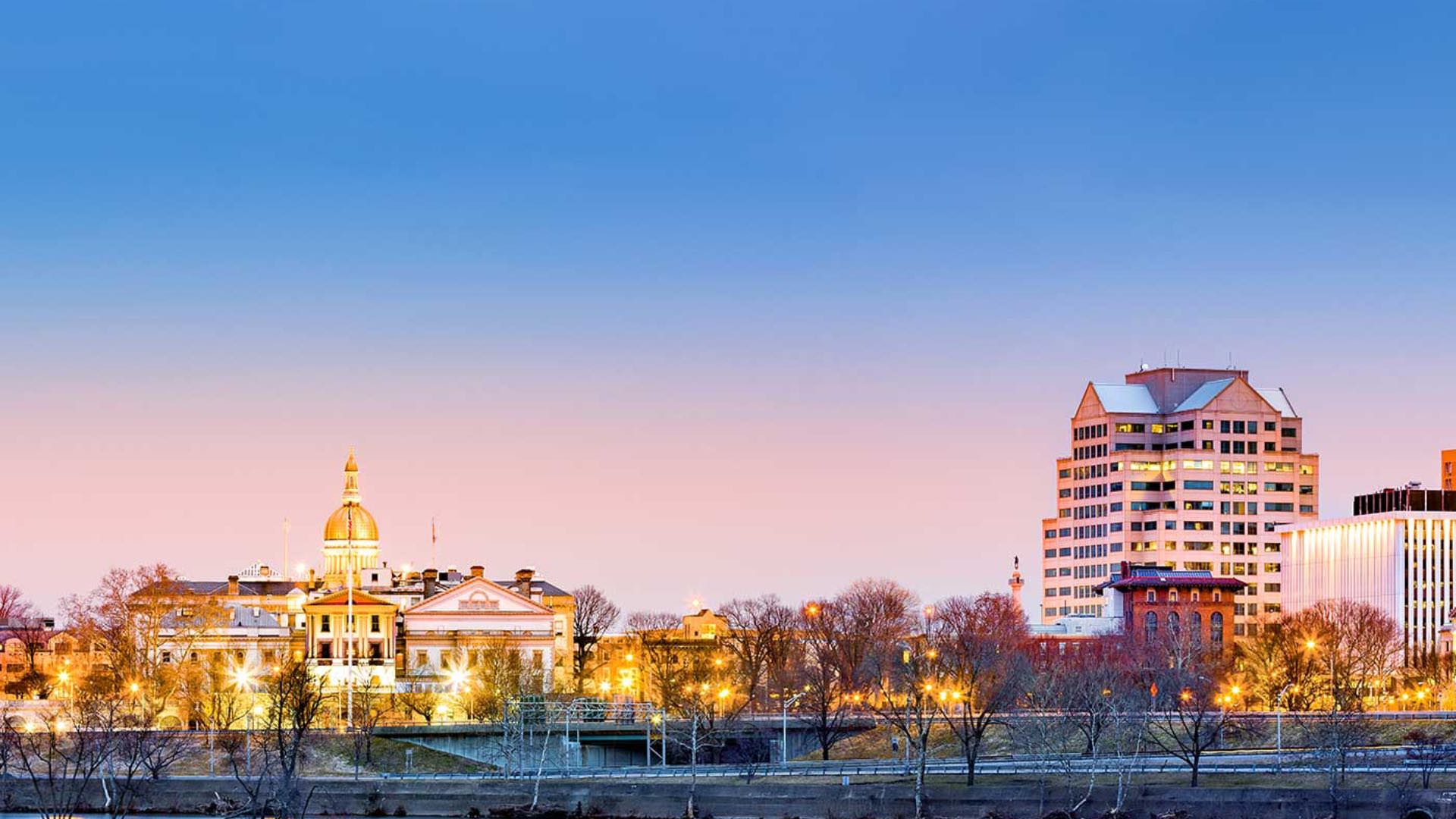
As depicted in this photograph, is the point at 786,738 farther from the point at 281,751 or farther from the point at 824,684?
the point at 281,751

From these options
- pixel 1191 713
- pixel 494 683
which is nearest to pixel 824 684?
pixel 494 683

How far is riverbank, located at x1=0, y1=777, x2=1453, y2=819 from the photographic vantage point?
10062cm

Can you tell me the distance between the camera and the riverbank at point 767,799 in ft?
330

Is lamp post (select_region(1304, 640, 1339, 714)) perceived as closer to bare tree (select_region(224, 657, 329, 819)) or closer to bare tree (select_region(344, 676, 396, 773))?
bare tree (select_region(344, 676, 396, 773))

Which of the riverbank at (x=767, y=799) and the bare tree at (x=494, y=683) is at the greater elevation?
the bare tree at (x=494, y=683)

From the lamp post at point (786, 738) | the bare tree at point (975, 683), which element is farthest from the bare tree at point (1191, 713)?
the lamp post at point (786, 738)

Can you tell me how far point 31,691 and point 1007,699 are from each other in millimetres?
83735

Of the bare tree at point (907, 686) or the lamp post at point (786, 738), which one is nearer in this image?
the bare tree at point (907, 686)

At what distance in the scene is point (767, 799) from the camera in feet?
370

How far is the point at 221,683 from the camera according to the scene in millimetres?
176375

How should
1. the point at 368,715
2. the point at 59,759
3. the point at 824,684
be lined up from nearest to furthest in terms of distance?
1. the point at 59,759
2. the point at 368,715
3. the point at 824,684

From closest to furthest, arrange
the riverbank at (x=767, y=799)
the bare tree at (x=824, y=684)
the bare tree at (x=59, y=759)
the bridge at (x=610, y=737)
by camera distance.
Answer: the riverbank at (x=767, y=799) → the bare tree at (x=59, y=759) → the bridge at (x=610, y=737) → the bare tree at (x=824, y=684)

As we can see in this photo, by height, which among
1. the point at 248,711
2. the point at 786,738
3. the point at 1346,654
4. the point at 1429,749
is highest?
the point at 1346,654

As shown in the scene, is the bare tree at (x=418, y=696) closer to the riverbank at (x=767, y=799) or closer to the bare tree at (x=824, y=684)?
the bare tree at (x=824, y=684)
